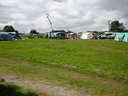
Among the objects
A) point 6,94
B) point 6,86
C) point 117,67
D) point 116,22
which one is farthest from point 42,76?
point 116,22

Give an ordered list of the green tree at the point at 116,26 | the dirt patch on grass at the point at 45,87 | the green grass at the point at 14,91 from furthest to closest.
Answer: the green tree at the point at 116,26, the dirt patch on grass at the point at 45,87, the green grass at the point at 14,91

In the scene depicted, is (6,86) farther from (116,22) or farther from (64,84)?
(116,22)

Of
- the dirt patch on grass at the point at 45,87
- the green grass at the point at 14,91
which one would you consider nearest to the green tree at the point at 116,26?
the dirt patch on grass at the point at 45,87

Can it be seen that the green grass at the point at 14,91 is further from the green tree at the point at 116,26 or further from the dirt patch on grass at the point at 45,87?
the green tree at the point at 116,26

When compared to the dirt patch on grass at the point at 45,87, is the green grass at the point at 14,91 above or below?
above

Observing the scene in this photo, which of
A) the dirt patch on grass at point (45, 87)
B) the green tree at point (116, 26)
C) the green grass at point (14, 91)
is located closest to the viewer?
the green grass at point (14, 91)

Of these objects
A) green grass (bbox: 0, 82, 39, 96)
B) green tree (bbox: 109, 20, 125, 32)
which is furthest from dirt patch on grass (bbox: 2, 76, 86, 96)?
green tree (bbox: 109, 20, 125, 32)

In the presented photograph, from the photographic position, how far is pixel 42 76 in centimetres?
1578

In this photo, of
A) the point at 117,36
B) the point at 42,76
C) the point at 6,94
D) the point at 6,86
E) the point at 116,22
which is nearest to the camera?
the point at 6,94

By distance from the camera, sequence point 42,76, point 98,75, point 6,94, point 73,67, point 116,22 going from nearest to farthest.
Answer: point 6,94, point 42,76, point 98,75, point 73,67, point 116,22

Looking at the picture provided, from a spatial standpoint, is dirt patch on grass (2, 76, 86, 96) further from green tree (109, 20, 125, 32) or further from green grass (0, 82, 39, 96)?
green tree (109, 20, 125, 32)

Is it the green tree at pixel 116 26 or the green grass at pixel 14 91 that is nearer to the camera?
the green grass at pixel 14 91

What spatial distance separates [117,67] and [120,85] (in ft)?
20.1

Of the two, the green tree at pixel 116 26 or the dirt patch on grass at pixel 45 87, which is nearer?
the dirt patch on grass at pixel 45 87
